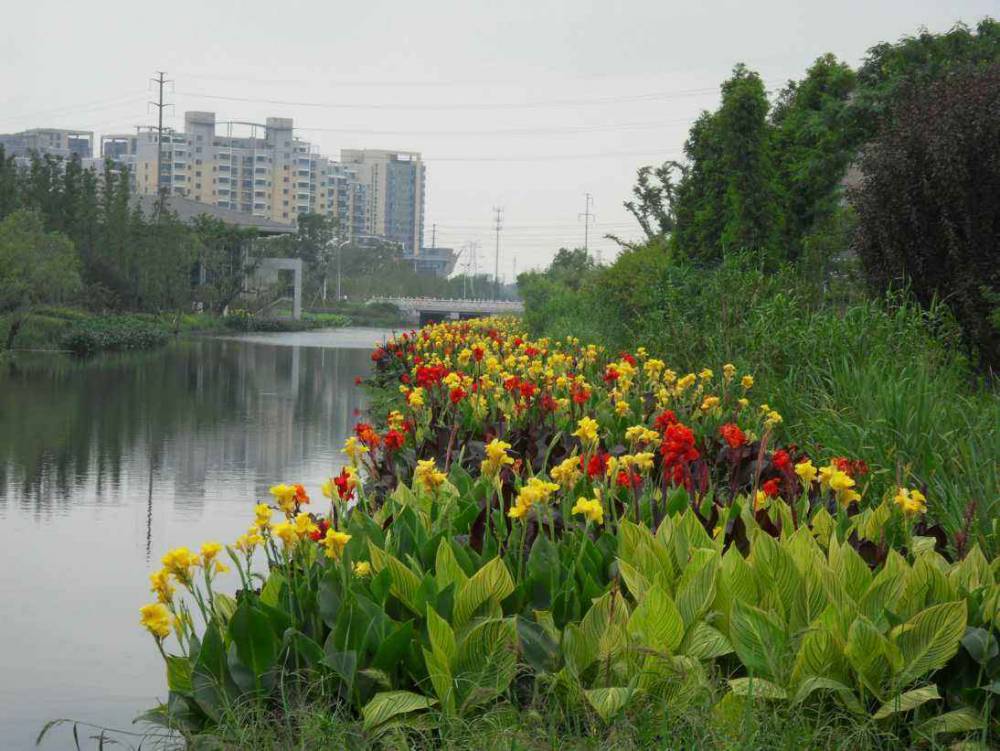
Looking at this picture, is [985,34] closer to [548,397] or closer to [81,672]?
[548,397]

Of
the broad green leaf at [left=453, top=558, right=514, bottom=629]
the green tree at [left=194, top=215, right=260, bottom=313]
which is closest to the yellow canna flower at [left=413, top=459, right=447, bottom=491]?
the broad green leaf at [left=453, top=558, right=514, bottom=629]

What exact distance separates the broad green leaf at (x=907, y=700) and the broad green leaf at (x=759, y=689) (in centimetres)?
27

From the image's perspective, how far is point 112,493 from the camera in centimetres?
1034

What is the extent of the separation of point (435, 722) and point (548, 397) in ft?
14.8

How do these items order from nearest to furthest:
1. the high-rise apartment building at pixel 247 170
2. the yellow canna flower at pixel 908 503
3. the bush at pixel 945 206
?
the yellow canna flower at pixel 908 503
the bush at pixel 945 206
the high-rise apartment building at pixel 247 170

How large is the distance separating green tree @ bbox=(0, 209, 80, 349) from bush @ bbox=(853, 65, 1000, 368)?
23723 millimetres

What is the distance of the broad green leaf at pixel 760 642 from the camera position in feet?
12.3

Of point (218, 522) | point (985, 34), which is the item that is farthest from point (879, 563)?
point (985, 34)

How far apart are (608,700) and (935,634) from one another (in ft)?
3.25

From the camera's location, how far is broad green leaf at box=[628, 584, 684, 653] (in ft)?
12.4

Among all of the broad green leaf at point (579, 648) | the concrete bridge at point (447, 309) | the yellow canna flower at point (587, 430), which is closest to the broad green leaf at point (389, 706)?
the broad green leaf at point (579, 648)

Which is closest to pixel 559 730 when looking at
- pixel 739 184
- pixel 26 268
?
pixel 739 184

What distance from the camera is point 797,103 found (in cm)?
2506

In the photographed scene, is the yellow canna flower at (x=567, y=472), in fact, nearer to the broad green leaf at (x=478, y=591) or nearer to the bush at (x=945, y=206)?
the broad green leaf at (x=478, y=591)
